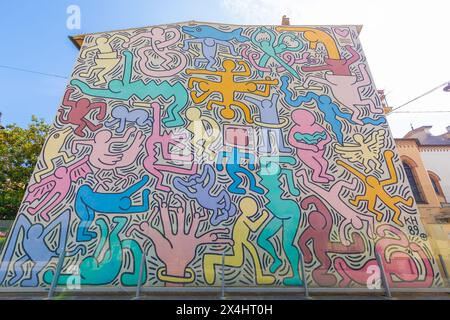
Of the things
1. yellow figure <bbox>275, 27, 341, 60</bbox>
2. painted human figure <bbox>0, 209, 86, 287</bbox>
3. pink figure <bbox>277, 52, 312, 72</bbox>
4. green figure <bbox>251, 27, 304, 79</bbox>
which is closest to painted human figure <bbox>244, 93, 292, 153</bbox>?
green figure <bbox>251, 27, 304, 79</bbox>

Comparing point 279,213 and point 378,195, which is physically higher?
point 378,195

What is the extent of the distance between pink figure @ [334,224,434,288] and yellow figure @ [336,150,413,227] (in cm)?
44

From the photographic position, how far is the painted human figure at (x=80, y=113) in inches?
294

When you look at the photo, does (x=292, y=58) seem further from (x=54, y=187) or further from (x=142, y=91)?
(x=54, y=187)

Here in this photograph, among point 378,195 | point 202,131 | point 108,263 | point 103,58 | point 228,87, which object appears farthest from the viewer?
point 103,58

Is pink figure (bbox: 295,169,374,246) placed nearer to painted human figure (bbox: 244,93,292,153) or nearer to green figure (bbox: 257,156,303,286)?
green figure (bbox: 257,156,303,286)

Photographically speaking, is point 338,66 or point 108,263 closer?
point 108,263

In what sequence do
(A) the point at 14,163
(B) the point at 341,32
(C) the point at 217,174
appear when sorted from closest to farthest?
(C) the point at 217,174
(B) the point at 341,32
(A) the point at 14,163

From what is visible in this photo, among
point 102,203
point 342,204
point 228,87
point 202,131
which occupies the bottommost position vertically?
point 342,204

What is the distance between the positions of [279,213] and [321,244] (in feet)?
4.23

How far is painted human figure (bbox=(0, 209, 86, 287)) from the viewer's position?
5.55m

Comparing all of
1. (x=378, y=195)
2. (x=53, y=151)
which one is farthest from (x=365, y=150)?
(x=53, y=151)

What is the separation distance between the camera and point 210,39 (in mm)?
9109
